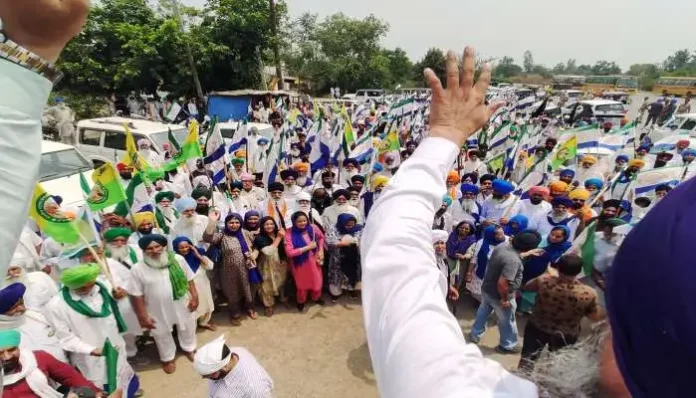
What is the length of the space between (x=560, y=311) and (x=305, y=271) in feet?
9.69

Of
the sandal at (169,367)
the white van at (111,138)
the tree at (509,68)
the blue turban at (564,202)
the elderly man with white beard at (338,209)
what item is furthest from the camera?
the tree at (509,68)

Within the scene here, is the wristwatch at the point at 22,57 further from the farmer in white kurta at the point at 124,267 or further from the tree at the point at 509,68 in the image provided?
the tree at the point at 509,68

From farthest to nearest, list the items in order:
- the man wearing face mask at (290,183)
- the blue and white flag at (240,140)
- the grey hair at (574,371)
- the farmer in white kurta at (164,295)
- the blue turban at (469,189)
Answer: the blue and white flag at (240,140), the man wearing face mask at (290,183), the blue turban at (469,189), the farmer in white kurta at (164,295), the grey hair at (574,371)

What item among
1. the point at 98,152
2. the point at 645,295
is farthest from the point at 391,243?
the point at 98,152

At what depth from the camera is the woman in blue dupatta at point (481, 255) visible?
15.6ft

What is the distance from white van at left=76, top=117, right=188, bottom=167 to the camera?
30.3ft

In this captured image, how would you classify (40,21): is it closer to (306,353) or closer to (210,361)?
(210,361)

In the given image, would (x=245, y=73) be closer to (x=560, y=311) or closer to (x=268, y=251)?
(x=268, y=251)

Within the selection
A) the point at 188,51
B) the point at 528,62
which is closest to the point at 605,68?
the point at 528,62

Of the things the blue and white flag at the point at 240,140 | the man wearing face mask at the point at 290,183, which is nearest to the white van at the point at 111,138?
the blue and white flag at the point at 240,140

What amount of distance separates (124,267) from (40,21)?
4.08 meters

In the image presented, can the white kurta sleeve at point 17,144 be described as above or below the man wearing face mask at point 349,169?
above

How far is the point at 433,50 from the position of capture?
134 ft

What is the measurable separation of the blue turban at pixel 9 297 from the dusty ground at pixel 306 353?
162 centimetres
